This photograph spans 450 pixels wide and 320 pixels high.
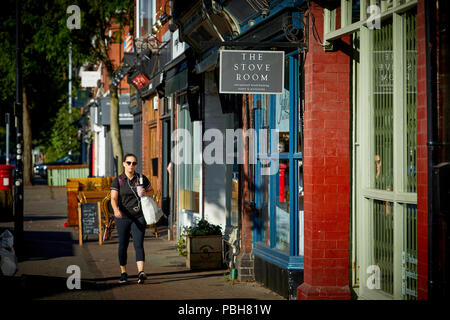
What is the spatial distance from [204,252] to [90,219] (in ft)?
13.2

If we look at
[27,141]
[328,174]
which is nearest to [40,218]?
[328,174]

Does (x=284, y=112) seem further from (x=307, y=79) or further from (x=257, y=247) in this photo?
(x=257, y=247)

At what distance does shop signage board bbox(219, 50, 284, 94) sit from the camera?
825 centimetres

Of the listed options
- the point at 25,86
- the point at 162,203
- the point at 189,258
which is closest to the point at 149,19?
the point at 162,203

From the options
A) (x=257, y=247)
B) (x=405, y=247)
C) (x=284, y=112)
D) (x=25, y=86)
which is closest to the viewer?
(x=405, y=247)

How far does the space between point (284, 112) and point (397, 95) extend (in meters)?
2.86

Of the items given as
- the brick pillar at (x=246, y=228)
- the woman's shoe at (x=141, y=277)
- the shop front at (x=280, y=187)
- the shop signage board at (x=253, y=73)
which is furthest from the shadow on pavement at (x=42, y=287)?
the shop signage board at (x=253, y=73)

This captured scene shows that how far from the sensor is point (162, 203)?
16.9 metres

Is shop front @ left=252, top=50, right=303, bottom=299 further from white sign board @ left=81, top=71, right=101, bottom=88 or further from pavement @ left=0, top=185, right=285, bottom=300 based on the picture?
white sign board @ left=81, top=71, right=101, bottom=88

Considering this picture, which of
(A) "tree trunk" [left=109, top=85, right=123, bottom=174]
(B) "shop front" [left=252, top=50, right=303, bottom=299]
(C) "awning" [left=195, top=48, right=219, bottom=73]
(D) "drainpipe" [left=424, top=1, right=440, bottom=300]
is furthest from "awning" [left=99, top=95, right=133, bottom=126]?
(D) "drainpipe" [left=424, top=1, right=440, bottom=300]

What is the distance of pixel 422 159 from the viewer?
5402mm

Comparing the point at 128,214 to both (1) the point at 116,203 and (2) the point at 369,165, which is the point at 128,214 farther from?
(2) the point at 369,165

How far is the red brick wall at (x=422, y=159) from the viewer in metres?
5.36

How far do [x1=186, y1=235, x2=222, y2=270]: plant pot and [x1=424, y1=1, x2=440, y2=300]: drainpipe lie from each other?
582 cm
